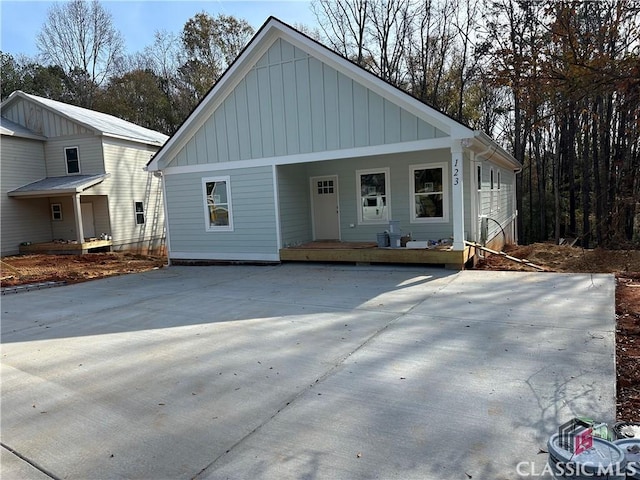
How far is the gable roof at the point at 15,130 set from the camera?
52.8 feet

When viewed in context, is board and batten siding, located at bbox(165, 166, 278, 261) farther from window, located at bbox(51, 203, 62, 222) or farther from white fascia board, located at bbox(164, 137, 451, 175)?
window, located at bbox(51, 203, 62, 222)

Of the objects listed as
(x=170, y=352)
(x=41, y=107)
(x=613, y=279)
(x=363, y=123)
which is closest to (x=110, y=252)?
(x=41, y=107)

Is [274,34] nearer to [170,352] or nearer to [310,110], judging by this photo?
[310,110]

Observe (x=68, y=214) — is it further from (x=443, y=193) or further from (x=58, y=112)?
(x=443, y=193)

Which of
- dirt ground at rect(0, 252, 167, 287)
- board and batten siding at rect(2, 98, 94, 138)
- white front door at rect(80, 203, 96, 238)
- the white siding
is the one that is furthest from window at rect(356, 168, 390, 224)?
white front door at rect(80, 203, 96, 238)

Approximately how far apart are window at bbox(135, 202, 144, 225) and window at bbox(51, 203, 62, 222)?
3.03 m

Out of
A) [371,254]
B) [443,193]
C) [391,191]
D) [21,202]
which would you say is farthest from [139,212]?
[443,193]

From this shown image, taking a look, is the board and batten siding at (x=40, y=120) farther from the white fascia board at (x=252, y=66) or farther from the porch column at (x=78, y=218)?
the white fascia board at (x=252, y=66)

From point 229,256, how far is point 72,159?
1094 cm

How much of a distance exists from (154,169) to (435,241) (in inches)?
314

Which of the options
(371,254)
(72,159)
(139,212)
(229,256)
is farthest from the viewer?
(139,212)

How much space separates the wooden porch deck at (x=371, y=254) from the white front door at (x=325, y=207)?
0.77m

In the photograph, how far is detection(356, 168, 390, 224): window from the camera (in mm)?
10867

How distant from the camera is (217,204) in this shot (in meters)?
11.4
